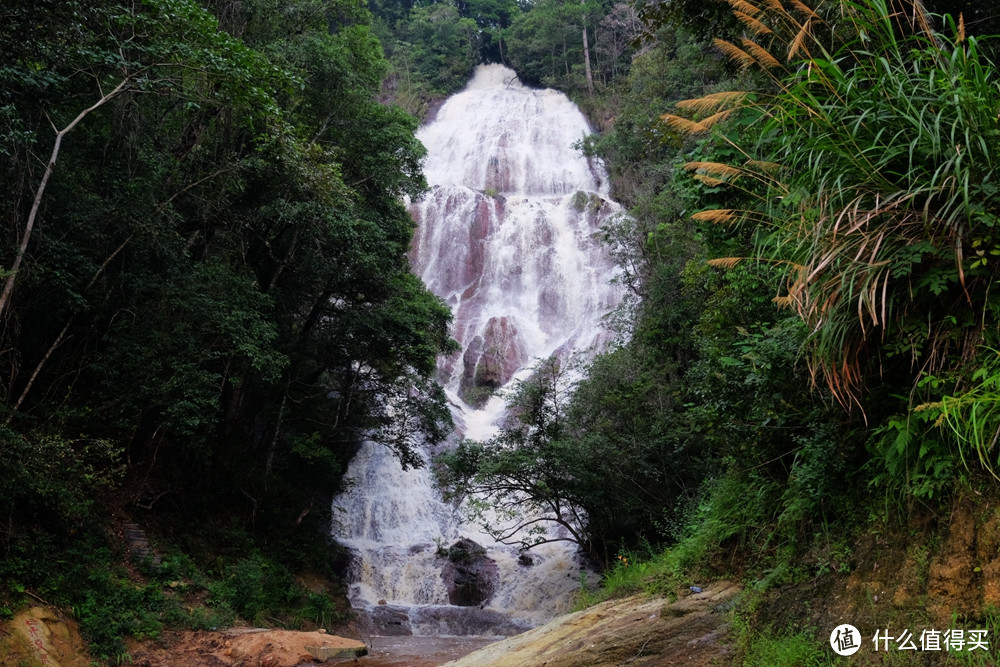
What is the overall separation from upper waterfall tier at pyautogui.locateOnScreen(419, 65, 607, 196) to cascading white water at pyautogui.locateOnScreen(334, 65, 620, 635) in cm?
11

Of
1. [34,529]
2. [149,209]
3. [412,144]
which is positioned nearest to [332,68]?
[412,144]

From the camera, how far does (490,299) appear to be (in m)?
29.0

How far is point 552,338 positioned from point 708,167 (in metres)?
22.5

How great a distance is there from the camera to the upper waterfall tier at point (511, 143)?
1400 inches

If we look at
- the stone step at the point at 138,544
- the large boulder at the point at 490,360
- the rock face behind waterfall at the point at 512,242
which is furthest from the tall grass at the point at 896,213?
the large boulder at the point at 490,360

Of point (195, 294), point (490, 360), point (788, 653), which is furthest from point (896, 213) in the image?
point (490, 360)

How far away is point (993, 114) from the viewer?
129 inches

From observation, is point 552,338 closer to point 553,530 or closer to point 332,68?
point 553,530

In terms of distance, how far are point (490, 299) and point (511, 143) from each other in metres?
13.6

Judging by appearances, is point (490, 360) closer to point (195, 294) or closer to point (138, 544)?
point (195, 294)

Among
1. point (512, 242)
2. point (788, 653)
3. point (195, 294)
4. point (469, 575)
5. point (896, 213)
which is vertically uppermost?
point (512, 242)

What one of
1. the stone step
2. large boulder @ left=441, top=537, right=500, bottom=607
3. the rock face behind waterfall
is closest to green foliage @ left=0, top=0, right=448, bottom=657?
the stone step

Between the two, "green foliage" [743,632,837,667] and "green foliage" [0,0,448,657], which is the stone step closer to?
"green foliage" [0,0,448,657]

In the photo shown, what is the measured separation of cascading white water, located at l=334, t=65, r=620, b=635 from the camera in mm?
15703
